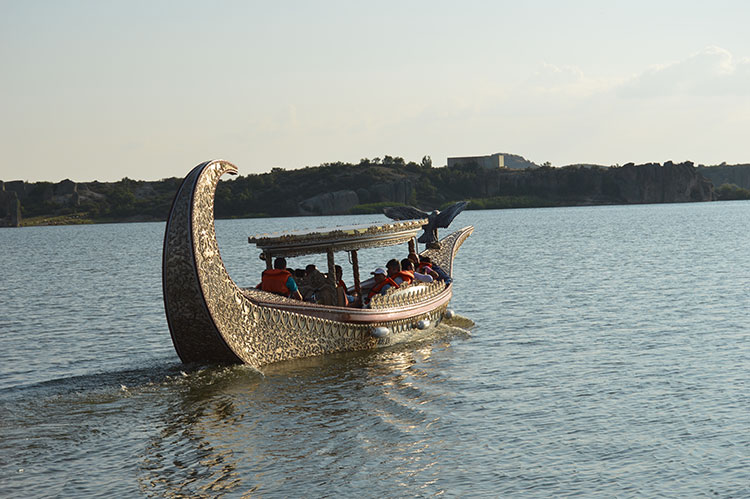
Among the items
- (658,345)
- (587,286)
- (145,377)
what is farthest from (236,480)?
(587,286)

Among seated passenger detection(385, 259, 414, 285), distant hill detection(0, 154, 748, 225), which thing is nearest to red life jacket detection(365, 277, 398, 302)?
seated passenger detection(385, 259, 414, 285)

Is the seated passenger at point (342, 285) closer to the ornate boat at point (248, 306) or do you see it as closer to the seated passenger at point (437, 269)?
the ornate boat at point (248, 306)

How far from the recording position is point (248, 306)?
54.7 ft

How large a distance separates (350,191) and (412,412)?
6445 inches

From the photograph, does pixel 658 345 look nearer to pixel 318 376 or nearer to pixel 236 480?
pixel 318 376

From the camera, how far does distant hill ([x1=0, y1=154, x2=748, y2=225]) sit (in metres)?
179

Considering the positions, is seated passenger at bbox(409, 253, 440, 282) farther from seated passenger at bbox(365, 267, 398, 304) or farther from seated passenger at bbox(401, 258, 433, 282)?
seated passenger at bbox(365, 267, 398, 304)

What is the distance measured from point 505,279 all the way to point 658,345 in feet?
61.3

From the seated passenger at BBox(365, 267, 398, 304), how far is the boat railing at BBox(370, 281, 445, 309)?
0.40 feet

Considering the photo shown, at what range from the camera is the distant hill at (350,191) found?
178750 mm

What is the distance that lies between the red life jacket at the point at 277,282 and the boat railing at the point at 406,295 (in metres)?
2.31

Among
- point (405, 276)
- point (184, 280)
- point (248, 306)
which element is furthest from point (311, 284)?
point (184, 280)

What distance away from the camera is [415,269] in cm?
2334

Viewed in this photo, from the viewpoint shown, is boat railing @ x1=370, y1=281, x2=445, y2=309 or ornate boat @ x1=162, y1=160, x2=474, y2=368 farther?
boat railing @ x1=370, y1=281, x2=445, y2=309
